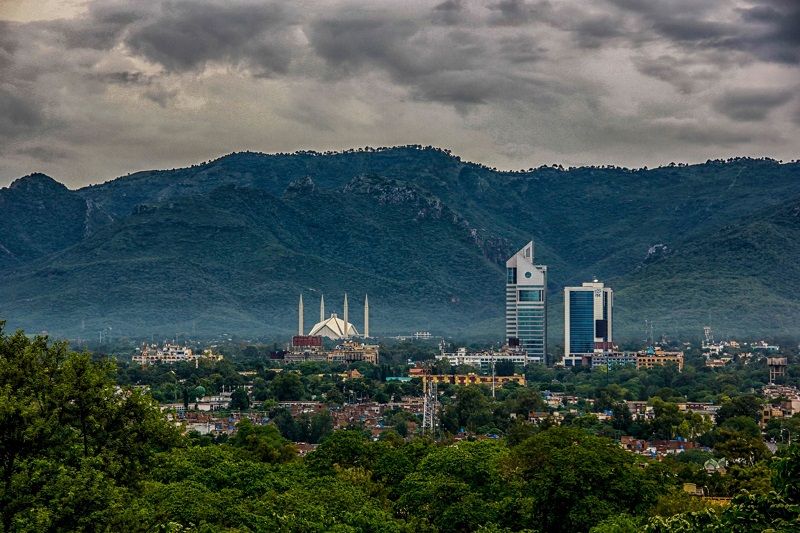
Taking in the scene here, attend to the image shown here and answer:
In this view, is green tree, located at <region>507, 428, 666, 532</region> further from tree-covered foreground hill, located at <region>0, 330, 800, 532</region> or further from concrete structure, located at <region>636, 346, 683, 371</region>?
concrete structure, located at <region>636, 346, 683, 371</region>

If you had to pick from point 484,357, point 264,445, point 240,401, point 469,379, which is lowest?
point 240,401

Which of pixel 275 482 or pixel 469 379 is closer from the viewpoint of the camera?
pixel 275 482

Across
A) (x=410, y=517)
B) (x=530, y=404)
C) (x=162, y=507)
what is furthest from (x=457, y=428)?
(x=162, y=507)

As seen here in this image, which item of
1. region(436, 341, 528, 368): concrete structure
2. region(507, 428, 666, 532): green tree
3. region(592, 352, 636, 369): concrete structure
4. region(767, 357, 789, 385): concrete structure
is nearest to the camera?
region(507, 428, 666, 532): green tree

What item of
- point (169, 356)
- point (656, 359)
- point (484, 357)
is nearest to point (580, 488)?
point (656, 359)

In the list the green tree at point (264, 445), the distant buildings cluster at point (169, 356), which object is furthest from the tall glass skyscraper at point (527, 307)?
the green tree at point (264, 445)

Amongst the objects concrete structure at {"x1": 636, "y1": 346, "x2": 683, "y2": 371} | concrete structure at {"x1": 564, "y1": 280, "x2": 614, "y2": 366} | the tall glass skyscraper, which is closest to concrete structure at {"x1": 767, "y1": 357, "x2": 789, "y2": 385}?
concrete structure at {"x1": 636, "y1": 346, "x2": 683, "y2": 371}

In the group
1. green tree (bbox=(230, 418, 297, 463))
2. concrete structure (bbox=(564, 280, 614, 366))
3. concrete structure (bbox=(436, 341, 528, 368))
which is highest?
concrete structure (bbox=(564, 280, 614, 366))

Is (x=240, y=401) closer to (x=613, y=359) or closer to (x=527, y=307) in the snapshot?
(x=613, y=359)
